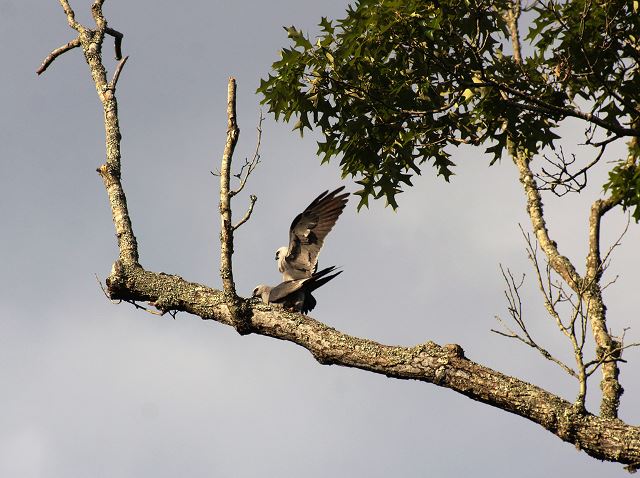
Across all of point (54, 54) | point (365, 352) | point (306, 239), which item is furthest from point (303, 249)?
point (54, 54)

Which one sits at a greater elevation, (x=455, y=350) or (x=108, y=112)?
(x=108, y=112)

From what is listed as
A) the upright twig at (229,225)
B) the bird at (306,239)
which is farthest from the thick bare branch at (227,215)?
the bird at (306,239)

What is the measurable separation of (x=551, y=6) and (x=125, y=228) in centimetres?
528

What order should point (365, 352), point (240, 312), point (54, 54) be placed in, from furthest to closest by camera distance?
1. point (54, 54)
2. point (240, 312)
3. point (365, 352)

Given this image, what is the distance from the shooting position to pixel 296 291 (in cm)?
988

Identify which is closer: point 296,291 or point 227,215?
point 227,215

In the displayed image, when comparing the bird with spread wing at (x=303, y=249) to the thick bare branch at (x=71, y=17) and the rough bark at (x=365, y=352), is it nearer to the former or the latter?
the rough bark at (x=365, y=352)

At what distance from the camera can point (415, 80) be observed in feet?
29.5

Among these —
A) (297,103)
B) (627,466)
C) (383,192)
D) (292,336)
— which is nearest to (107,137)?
(297,103)

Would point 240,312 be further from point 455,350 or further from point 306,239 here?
point 306,239

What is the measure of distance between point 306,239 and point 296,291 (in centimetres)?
68

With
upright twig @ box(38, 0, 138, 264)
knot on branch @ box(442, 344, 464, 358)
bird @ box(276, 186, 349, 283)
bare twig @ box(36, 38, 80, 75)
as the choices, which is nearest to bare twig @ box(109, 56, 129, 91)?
upright twig @ box(38, 0, 138, 264)

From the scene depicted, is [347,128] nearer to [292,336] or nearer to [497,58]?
[497,58]

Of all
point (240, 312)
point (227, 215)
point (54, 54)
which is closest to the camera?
point (227, 215)
